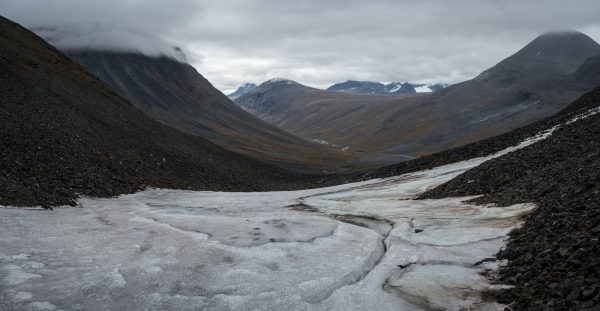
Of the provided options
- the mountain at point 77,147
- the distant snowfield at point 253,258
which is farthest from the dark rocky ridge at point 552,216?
the mountain at point 77,147

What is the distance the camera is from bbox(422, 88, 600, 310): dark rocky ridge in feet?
33.6

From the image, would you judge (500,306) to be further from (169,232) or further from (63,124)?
(63,124)

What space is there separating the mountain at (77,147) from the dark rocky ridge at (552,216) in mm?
19226

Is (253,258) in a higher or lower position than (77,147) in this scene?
lower

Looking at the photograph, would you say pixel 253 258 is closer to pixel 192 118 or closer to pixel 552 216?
pixel 552 216

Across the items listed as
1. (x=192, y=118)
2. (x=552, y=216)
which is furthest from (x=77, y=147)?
(x=192, y=118)

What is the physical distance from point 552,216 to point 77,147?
3275cm

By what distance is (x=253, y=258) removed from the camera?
14.8 meters

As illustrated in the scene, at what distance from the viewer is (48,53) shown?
7281 cm

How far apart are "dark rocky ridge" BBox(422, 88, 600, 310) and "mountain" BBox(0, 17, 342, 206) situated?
63.1ft

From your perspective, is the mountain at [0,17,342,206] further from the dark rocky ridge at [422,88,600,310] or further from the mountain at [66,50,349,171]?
the mountain at [66,50,349,171]

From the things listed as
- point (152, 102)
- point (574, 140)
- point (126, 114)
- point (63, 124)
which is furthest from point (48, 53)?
point (152, 102)

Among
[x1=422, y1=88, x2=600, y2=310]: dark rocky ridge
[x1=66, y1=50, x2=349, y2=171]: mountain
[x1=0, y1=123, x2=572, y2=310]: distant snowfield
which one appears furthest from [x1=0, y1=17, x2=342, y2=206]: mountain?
[x1=66, y1=50, x2=349, y2=171]: mountain

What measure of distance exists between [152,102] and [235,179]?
133 m
